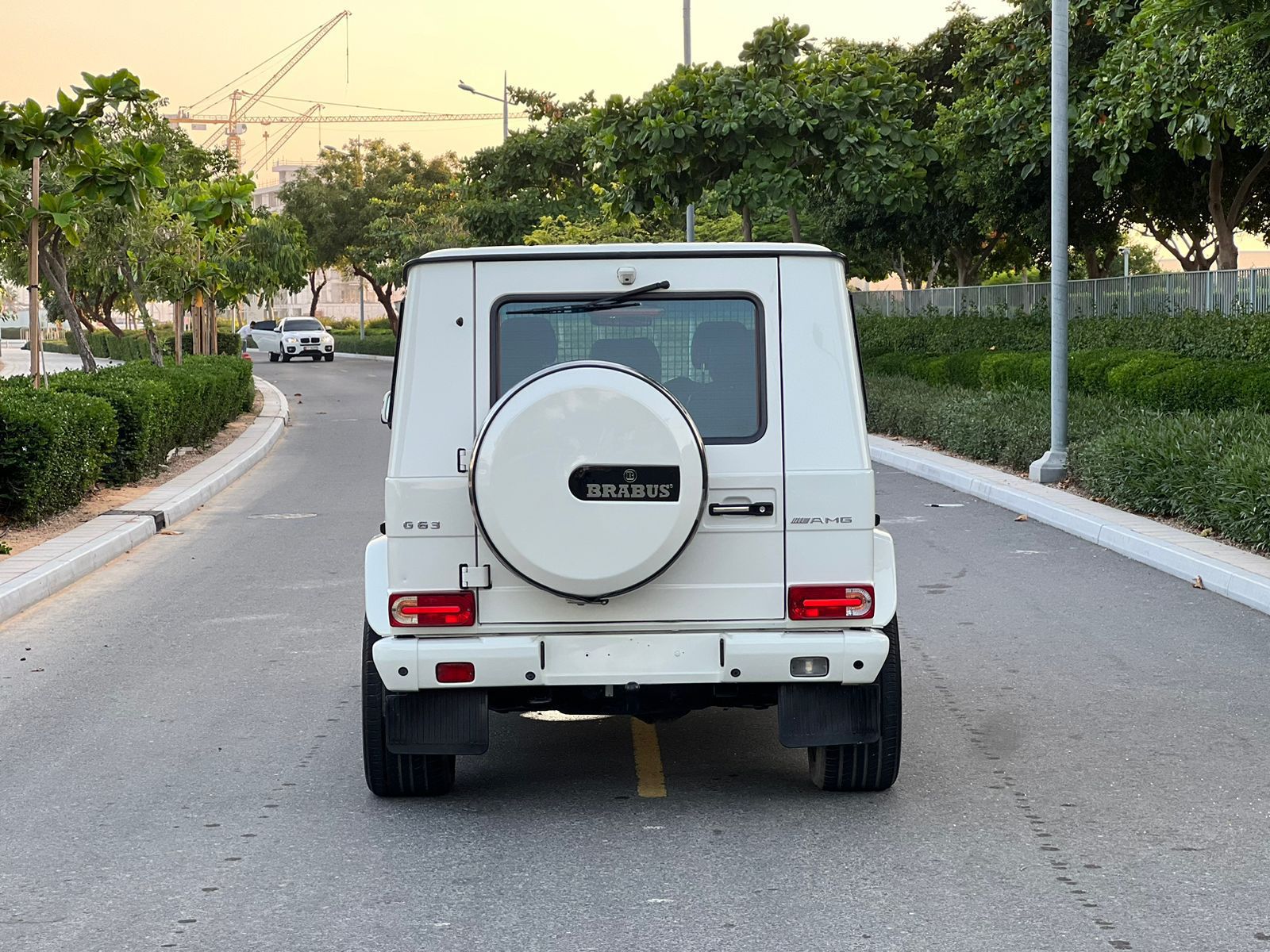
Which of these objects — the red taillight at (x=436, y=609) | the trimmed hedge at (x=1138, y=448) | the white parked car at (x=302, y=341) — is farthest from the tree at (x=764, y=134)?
the white parked car at (x=302, y=341)

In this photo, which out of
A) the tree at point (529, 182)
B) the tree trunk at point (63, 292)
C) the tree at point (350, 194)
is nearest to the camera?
the tree trunk at point (63, 292)

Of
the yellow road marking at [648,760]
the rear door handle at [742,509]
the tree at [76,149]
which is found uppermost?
the tree at [76,149]

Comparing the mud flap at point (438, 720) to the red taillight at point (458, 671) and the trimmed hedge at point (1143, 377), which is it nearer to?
the red taillight at point (458, 671)

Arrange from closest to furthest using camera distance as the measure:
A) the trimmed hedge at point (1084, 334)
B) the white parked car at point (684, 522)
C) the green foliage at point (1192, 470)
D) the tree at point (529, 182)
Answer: the white parked car at point (684, 522) → the green foliage at point (1192, 470) → the trimmed hedge at point (1084, 334) → the tree at point (529, 182)

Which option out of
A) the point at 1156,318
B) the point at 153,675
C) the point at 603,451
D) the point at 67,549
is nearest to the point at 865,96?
the point at 1156,318

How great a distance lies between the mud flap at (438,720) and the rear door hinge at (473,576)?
40 centimetres

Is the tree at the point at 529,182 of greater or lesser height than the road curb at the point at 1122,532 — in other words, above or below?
above

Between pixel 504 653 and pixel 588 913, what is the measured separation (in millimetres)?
1074

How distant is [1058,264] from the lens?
17.5m

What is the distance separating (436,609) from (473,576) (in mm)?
180

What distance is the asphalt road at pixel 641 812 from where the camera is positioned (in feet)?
15.6

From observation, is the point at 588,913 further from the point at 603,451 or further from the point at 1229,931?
the point at 1229,931

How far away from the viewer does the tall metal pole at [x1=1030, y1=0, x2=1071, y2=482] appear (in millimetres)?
17359

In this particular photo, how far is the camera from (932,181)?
1313 inches
